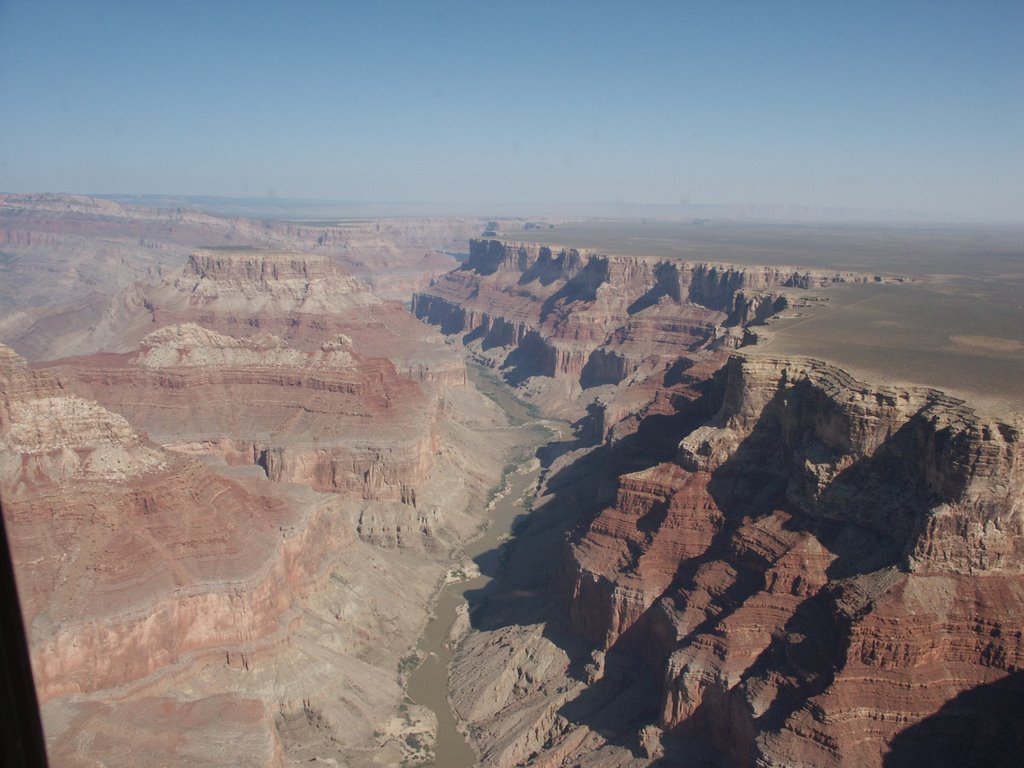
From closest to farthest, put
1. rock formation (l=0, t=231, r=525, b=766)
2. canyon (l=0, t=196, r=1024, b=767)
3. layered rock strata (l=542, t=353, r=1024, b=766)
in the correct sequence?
1. layered rock strata (l=542, t=353, r=1024, b=766)
2. canyon (l=0, t=196, r=1024, b=767)
3. rock formation (l=0, t=231, r=525, b=766)

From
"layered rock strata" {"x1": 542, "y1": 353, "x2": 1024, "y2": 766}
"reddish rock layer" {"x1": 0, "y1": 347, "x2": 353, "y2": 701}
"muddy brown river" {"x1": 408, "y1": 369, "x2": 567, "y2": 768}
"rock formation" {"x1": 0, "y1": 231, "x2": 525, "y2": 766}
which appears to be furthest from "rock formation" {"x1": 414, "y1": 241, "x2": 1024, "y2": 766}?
"reddish rock layer" {"x1": 0, "y1": 347, "x2": 353, "y2": 701}

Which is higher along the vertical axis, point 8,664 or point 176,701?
point 8,664

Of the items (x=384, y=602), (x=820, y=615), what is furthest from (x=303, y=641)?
(x=820, y=615)

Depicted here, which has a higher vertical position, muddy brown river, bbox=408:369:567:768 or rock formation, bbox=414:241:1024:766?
rock formation, bbox=414:241:1024:766

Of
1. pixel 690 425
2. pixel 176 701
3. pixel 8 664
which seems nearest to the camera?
pixel 8 664

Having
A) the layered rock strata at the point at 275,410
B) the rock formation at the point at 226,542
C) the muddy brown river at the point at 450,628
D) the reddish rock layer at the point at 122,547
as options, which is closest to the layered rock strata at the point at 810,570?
the muddy brown river at the point at 450,628

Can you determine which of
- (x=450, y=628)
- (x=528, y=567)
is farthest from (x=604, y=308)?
(x=450, y=628)

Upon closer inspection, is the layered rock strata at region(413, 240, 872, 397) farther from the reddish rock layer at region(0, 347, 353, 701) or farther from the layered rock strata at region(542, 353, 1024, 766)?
the reddish rock layer at region(0, 347, 353, 701)

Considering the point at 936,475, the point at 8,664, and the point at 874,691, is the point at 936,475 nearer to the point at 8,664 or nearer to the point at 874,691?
the point at 874,691

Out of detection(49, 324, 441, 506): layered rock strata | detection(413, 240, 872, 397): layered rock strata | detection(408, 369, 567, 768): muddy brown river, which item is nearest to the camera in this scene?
detection(408, 369, 567, 768): muddy brown river

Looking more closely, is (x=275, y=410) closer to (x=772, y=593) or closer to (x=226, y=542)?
(x=226, y=542)
